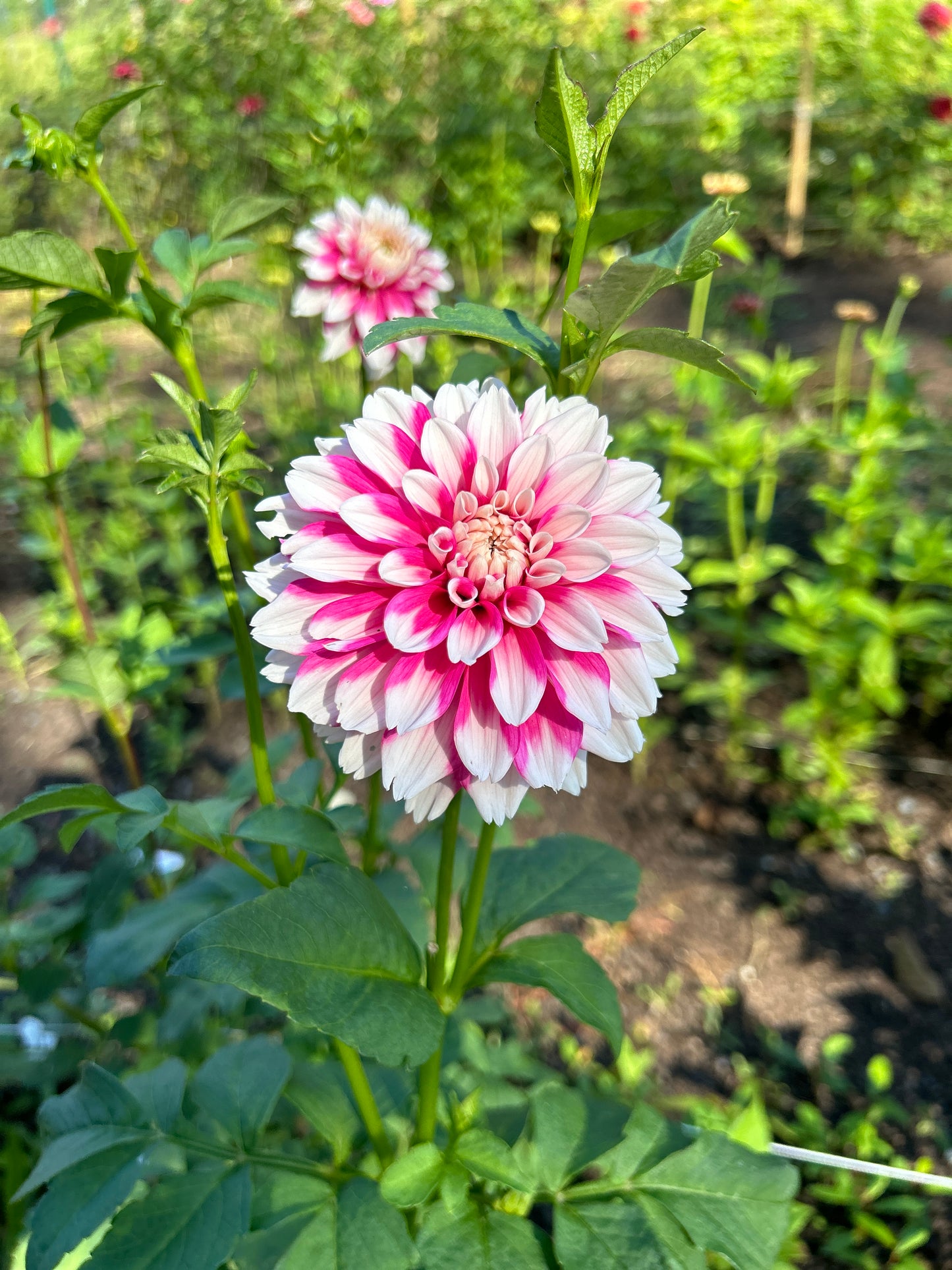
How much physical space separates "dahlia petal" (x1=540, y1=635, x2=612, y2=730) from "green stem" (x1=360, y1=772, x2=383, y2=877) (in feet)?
1.24

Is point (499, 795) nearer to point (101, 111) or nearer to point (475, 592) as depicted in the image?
point (475, 592)

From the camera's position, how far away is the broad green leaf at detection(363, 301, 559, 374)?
59 centimetres

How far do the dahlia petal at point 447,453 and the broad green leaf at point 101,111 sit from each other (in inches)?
17.0

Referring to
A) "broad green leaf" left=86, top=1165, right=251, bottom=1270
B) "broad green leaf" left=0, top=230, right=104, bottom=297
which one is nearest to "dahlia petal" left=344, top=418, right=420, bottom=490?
"broad green leaf" left=0, top=230, right=104, bottom=297

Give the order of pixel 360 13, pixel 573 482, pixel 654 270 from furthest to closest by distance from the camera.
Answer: pixel 360 13 → pixel 573 482 → pixel 654 270

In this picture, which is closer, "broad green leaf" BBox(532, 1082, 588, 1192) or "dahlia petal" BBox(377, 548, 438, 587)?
"dahlia petal" BBox(377, 548, 438, 587)

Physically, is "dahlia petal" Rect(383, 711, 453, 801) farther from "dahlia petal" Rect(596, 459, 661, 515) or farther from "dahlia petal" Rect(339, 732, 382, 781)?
"dahlia petal" Rect(596, 459, 661, 515)

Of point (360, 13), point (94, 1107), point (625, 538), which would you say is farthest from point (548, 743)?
point (360, 13)

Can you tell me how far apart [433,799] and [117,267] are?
0.54 metres

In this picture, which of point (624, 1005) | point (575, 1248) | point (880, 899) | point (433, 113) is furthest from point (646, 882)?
point (433, 113)

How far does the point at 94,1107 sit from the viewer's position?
0.88 m

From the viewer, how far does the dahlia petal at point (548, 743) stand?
0.62 m

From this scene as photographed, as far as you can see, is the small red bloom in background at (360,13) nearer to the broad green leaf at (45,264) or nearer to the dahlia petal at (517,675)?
the broad green leaf at (45,264)

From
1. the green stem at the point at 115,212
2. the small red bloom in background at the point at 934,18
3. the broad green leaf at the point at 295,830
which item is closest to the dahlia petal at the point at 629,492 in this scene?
the broad green leaf at the point at 295,830
